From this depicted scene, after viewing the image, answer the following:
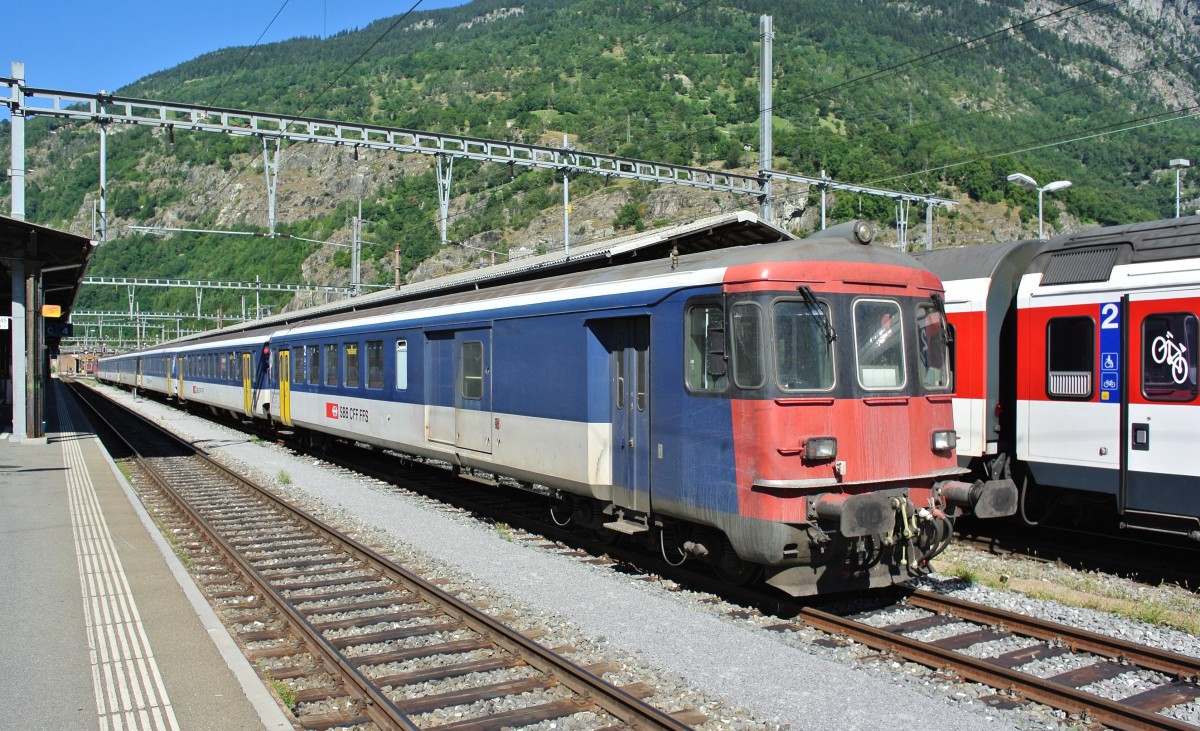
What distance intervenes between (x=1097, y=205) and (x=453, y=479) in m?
70.9

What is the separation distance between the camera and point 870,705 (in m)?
5.83

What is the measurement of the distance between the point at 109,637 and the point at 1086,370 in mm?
9493

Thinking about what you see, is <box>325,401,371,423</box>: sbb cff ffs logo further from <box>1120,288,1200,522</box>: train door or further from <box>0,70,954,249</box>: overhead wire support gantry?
<box>1120,288,1200,522</box>: train door

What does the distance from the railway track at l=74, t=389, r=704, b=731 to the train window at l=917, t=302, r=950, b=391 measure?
3968mm

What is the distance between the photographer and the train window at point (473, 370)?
38.6 ft

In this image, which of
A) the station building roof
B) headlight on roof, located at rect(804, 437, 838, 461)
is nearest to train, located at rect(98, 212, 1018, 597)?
headlight on roof, located at rect(804, 437, 838, 461)

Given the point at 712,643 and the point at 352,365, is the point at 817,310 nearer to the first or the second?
the point at 712,643

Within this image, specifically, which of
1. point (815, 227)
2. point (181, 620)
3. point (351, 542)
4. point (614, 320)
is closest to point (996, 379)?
point (614, 320)

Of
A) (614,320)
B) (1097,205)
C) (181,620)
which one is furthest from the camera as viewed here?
(1097,205)

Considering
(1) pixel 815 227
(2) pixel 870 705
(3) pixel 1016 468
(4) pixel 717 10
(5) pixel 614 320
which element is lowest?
(2) pixel 870 705

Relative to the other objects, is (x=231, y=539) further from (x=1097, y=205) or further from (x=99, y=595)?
(x=1097, y=205)

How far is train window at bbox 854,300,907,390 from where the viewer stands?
770 cm

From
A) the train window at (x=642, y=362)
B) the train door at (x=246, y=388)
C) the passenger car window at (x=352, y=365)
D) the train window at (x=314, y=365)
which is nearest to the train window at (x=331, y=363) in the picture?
the train window at (x=314, y=365)

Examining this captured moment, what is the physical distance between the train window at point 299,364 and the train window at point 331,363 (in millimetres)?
1796
